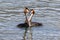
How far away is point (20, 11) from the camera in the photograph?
19375 millimetres

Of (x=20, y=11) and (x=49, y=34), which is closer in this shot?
(x=49, y=34)

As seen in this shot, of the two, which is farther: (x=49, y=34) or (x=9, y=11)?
(x=9, y=11)

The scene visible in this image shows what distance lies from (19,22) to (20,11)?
2.08 meters

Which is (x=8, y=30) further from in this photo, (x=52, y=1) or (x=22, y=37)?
(x=52, y=1)

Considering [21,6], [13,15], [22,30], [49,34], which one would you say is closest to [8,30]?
[22,30]

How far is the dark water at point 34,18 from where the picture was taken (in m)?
15.0

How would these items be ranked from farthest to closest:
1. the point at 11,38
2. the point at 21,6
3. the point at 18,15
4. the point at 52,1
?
the point at 52,1, the point at 21,6, the point at 18,15, the point at 11,38

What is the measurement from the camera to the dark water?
15047mm

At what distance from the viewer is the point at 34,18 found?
18.2 metres

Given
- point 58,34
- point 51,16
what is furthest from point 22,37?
point 51,16

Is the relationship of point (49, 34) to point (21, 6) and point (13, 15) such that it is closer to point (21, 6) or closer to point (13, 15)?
point (13, 15)

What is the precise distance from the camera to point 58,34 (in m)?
15.1

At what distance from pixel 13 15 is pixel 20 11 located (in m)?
0.79

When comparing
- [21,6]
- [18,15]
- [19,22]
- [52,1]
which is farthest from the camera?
[52,1]
